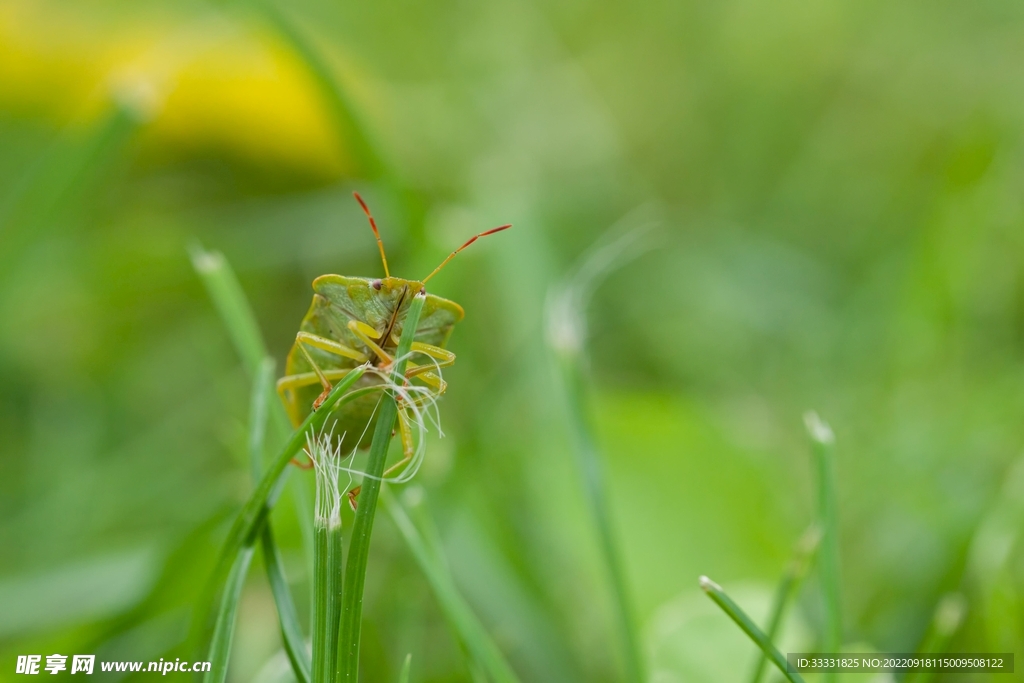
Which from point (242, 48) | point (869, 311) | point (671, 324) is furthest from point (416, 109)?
point (869, 311)

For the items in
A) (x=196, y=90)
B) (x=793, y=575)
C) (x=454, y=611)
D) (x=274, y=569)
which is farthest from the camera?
(x=196, y=90)

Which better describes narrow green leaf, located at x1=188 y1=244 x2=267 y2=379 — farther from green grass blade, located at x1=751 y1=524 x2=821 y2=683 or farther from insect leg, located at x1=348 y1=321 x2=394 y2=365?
green grass blade, located at x1=751 y1=524 x2=821 y2=683

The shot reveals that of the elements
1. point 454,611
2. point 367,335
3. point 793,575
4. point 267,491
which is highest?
point 367,335

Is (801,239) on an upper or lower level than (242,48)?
lower

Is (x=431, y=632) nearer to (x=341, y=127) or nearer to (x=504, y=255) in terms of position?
(x=504, y=255)

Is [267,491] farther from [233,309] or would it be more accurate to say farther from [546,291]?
[546,291]

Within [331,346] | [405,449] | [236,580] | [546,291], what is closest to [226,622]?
[236,580]

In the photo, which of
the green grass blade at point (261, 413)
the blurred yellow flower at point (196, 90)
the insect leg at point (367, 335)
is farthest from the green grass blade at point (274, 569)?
the blurred yellow flower at point (196, 90)

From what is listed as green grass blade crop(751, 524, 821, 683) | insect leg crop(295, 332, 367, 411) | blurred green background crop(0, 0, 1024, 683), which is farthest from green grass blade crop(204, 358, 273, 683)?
green grass blade crop(751, 524, 821, 683)
